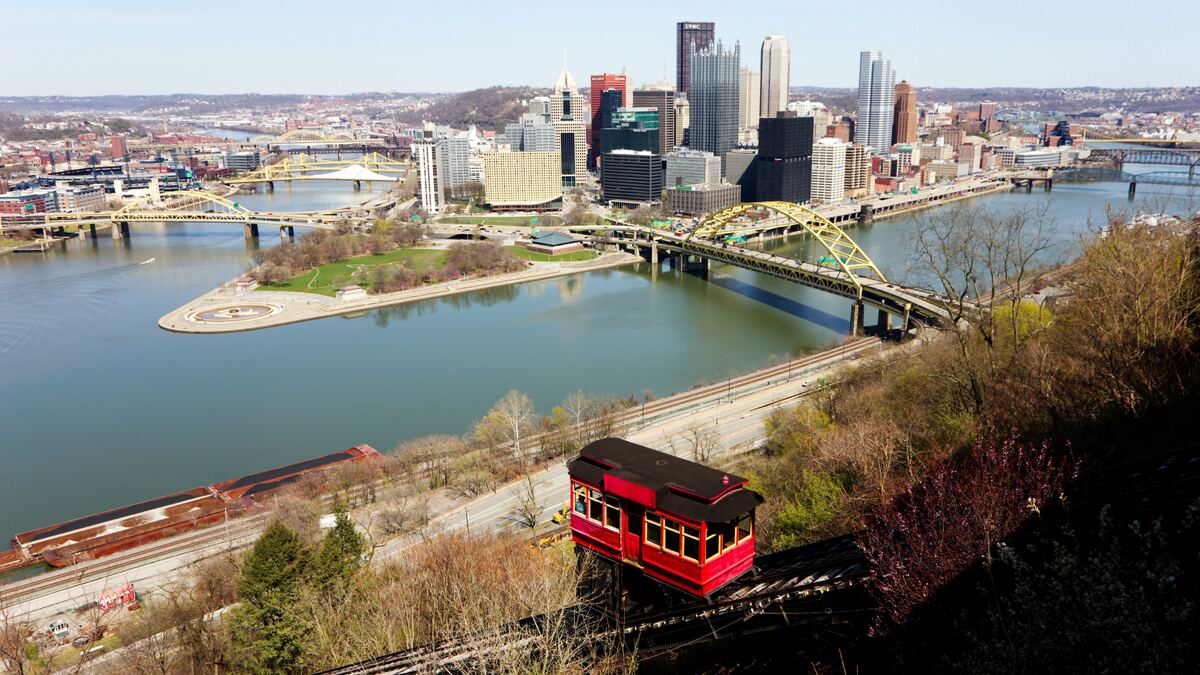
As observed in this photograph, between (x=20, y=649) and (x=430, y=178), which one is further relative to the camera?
(x=430, y=178)

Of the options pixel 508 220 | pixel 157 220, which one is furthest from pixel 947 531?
pixel 157 220

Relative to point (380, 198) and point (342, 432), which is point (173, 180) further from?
point (342, 432)

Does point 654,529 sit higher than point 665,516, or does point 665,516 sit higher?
point 665,516

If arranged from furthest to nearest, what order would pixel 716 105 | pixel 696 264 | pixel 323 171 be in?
pixel 323 171 < pixel 716 105 < pixel 696 264

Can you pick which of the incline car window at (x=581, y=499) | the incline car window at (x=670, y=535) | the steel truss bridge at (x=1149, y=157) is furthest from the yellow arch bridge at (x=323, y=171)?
the incline car window at (x=670, y=535)

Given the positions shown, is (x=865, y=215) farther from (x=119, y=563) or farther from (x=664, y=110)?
(x=119, y=563)

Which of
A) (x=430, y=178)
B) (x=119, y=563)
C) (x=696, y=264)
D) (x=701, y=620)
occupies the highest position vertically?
(x=430, y=178)
